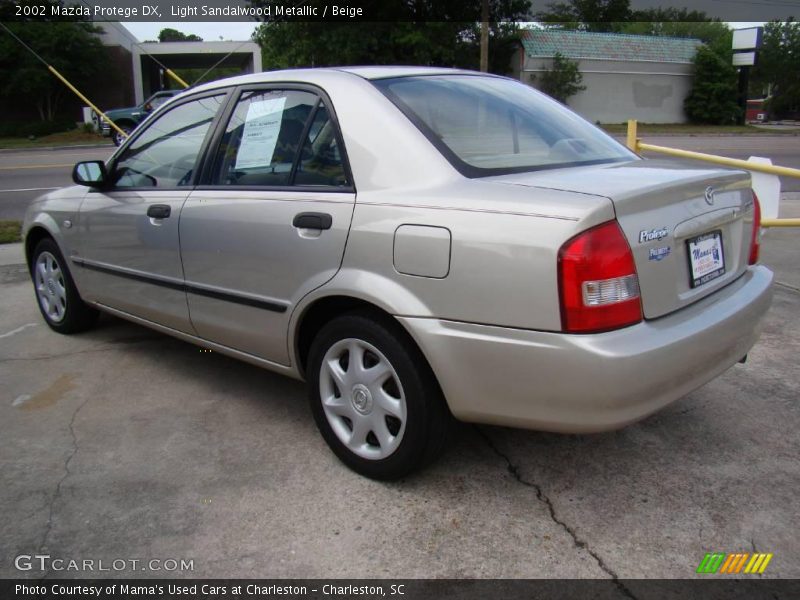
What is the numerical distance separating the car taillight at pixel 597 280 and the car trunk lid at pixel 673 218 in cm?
6

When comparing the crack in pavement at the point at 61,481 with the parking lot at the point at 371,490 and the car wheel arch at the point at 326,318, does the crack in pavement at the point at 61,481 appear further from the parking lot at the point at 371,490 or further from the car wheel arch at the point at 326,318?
the car wheel arch at the point at 326,318

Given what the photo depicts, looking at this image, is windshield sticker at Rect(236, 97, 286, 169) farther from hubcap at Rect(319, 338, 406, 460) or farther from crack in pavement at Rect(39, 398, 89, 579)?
crack in pavement at Rect(39, 398, 89, 579)

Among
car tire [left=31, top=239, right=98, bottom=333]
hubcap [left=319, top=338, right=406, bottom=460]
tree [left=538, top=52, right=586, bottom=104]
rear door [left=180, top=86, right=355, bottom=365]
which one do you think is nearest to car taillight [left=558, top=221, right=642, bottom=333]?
hubcap [left=319, top=338, right=406, bottom=460]

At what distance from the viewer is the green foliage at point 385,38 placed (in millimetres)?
31891

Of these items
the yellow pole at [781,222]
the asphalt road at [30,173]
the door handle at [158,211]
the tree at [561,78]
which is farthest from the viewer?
the tree at [561,78]

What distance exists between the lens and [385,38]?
3262 centimetres

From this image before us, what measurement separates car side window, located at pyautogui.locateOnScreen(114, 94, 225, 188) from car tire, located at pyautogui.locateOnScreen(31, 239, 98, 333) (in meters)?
0.95

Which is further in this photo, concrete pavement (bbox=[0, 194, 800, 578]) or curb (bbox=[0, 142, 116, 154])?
curb (bbox=[0, 142, 116, 154])

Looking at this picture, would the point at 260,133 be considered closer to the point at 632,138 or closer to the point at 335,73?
the point at 335,73

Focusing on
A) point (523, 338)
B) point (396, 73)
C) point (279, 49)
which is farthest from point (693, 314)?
point (279, 49)

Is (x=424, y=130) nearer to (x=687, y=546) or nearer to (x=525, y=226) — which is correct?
(x=525, y=226)

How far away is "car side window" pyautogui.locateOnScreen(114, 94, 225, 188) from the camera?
11.8 ft

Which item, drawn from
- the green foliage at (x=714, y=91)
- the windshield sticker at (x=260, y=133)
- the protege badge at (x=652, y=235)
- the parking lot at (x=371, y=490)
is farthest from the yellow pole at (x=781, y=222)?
the green foliage at (x=714, y=91)

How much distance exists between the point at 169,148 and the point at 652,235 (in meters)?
2.63
